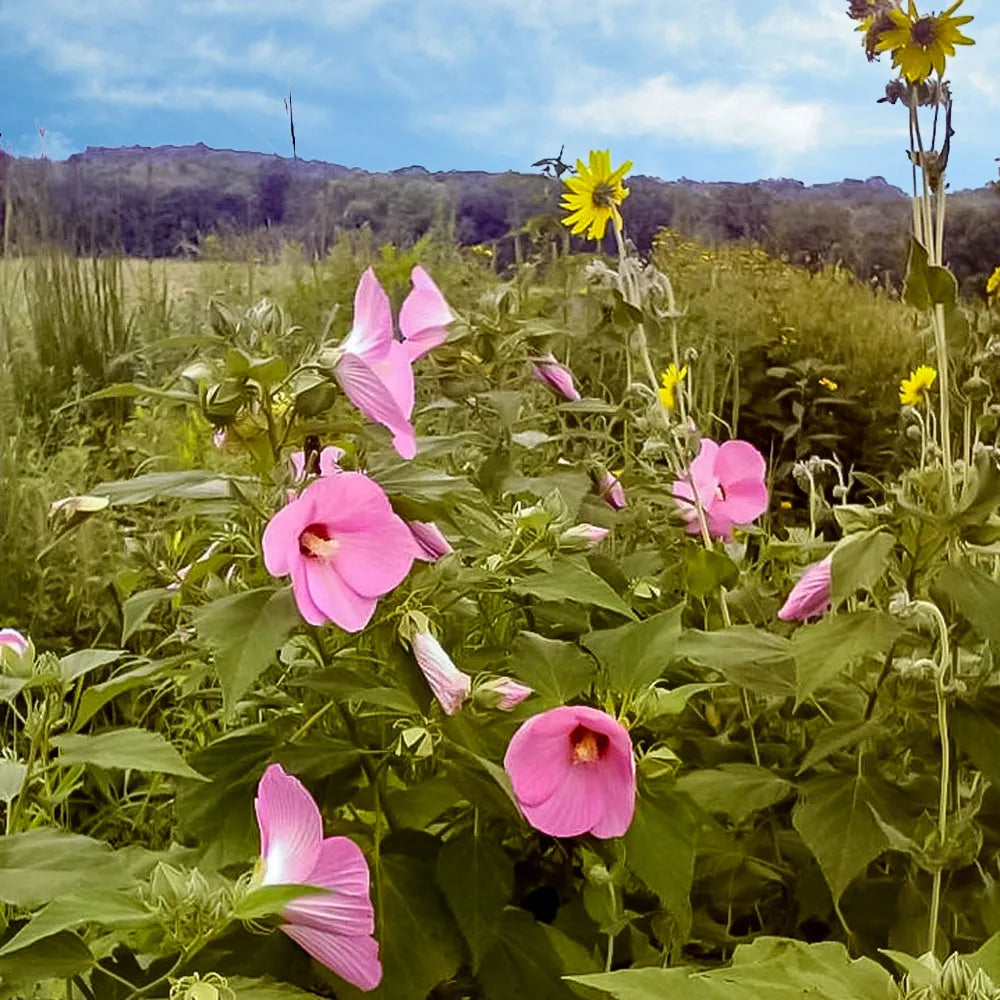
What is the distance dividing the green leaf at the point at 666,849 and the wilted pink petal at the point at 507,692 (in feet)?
0.27

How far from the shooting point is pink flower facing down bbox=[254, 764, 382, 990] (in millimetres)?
474

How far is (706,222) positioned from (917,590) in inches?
203

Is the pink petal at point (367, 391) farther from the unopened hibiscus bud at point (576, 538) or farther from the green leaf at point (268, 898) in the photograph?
the green leaf at point (268, 898)

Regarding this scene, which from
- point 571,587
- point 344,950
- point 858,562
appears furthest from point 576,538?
point 344,950

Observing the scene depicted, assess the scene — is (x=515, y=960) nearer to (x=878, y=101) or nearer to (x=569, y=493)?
(x=569, y=493)

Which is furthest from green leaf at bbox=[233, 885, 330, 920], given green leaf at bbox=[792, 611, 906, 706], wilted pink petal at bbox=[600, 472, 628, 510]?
wilted pink petal at bbox=[600, 472, 628, 510]

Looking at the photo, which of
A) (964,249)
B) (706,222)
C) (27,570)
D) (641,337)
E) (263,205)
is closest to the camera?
(641,337)

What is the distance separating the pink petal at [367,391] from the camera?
1.86ft

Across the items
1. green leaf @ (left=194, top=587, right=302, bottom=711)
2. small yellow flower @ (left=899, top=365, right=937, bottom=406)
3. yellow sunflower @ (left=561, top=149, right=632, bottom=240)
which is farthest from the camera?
small yellow flower @ (left=899, top=365, right=937, bottom=406)

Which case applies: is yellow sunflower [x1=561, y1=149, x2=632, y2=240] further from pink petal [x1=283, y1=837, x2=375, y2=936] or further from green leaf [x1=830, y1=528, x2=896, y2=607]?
pink petal [x1=283, y1=837, x2=375, y2=936]

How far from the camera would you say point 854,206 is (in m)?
5.75

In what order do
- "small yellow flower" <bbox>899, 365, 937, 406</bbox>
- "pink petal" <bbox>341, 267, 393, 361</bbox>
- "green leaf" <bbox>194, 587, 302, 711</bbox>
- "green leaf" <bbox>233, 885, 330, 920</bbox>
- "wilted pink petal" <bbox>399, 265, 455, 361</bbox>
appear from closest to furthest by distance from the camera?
"green leaf" <bbox>233, 885, 330, 920</bbox>, "green leaf" <bbox>194, 587, 302, 711</bbox>, "pink petal" <bbox>341, 267, 393, 361</bbox>, "wilted pink petal" <bbox>399, 265, 455, 361</bbox>, "small yellow flower" <bbox>899, 365, 937, 406</bbox>

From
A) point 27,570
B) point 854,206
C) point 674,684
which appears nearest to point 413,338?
point 674,684

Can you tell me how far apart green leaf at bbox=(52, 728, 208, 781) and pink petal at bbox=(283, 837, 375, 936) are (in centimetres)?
8
